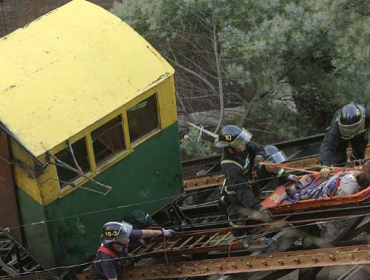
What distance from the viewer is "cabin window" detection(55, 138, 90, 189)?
705 cm

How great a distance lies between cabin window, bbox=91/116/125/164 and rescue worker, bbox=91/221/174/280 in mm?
841

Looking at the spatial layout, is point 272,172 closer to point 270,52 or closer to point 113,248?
point 113,248

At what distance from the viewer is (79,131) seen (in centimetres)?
703

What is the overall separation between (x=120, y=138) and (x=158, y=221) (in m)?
1.61

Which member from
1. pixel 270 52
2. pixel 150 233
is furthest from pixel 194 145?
pixel 150 233

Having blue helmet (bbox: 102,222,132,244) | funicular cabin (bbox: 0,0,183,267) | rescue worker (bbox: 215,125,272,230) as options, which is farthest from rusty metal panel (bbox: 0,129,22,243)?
rescue worker (bbox: 215,125,272,230)

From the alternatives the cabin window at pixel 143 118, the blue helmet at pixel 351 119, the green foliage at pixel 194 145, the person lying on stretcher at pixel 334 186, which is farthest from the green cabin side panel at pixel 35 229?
the green foliage at pixel 194 145

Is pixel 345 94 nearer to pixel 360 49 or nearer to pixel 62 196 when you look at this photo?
pixel 360 49

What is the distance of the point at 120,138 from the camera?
756 centimetres

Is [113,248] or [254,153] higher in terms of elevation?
[254,153]

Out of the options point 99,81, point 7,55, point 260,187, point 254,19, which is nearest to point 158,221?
point 260,187

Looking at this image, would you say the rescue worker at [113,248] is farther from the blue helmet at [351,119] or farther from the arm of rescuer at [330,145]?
the blue helmet at [351,119]

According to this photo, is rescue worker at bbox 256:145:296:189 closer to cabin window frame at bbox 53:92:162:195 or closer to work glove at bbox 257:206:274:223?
work glove at bbox 257:206:274:223

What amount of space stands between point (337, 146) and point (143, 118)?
245 cm
